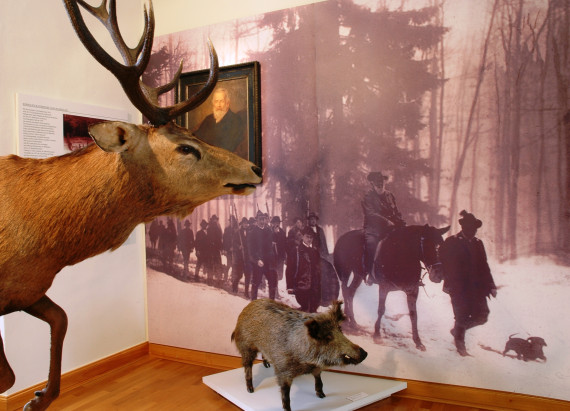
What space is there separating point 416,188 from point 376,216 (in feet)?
0.99

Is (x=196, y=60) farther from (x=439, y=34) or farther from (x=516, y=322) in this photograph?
(x=516, y=322)

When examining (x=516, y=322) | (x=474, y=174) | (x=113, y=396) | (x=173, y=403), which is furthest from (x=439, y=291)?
(x=113, y=396)

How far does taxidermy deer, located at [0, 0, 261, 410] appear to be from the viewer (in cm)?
134

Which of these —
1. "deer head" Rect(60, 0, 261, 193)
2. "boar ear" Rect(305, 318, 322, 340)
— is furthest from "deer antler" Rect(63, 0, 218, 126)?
"boar ear" Rect(305, 318, 322, 340)

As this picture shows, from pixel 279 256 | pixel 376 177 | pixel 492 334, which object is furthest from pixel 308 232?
pixel 492 334

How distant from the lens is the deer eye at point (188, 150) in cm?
152

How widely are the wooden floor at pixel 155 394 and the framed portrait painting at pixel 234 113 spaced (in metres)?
1.61

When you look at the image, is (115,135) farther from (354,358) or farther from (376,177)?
(376,177)

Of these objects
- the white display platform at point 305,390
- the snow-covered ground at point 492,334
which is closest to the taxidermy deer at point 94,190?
the white display platform at point 305,390

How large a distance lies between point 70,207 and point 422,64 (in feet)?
7.10

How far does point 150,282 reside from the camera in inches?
143

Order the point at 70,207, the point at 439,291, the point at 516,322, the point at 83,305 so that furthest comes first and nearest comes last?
the point at 83,305 → the point at 439,291 → the point at 516,322 → the point at 70,207

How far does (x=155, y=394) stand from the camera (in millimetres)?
2934

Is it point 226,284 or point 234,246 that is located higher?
point 234,246
